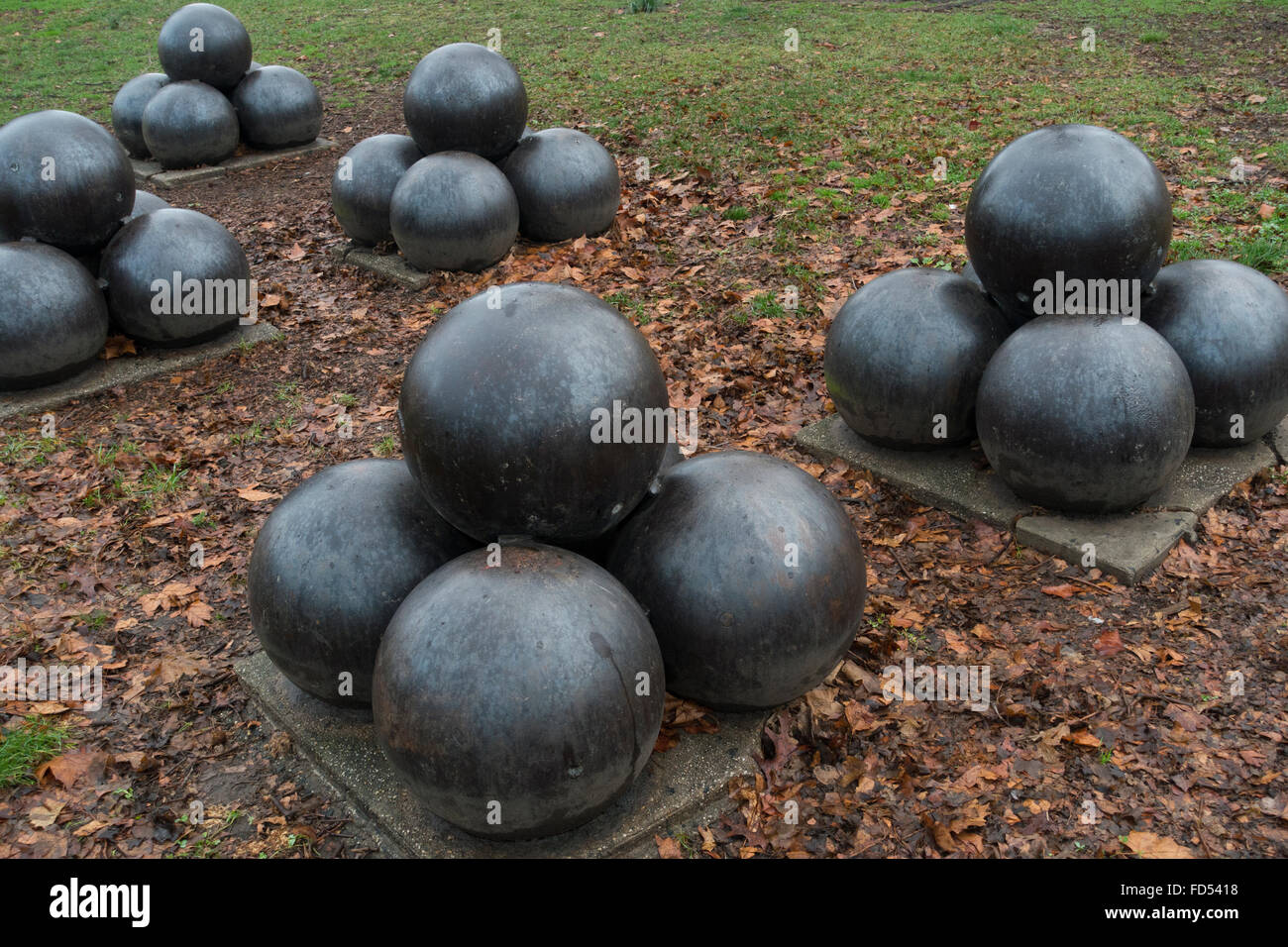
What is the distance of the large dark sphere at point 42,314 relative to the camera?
732cm

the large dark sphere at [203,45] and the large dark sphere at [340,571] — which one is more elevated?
the large dark sphere at [203,45]

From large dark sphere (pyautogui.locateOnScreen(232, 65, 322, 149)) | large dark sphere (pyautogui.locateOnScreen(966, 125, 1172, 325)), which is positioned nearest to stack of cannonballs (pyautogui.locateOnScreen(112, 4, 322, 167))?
large dark sphere (pyautogui.locateOnScreen(232, 65, 322, 149))

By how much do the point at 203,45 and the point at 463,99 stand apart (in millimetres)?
4730

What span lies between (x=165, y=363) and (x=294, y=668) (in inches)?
194

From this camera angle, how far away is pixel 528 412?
3.70 meters

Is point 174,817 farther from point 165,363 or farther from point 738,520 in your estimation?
point 165,363

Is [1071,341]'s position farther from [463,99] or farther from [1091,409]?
[463,99]

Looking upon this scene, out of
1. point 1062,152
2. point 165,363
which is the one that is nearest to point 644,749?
point 1062,152

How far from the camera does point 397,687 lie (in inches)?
141

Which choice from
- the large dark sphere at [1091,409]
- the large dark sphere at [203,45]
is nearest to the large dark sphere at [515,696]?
the large dark sphere at [1091,409]

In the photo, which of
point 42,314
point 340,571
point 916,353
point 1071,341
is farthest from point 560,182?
point 340,571

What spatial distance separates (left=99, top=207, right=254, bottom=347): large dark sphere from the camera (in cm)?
795

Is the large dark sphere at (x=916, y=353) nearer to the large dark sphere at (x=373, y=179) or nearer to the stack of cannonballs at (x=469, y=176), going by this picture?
the stack of cannonballs at (x=469, y=176)

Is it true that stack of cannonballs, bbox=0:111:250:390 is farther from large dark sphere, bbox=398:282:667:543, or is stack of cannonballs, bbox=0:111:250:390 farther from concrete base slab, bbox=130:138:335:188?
large dark sphere, bbox=398:282:667:543
